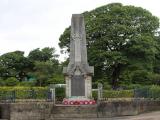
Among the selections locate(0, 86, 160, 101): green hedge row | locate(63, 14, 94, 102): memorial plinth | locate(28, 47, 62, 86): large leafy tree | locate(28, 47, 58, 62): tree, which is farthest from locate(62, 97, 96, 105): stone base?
locate(28, 47, 58, 62): tree

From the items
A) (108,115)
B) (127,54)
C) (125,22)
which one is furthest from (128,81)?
(108,115)

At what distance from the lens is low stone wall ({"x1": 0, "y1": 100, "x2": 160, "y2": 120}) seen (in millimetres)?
24750

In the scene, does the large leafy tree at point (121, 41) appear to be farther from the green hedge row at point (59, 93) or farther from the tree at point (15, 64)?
the tree at point (15, 64)

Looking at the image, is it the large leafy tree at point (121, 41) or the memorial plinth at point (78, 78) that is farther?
the large leafy tree at point (121, 41)

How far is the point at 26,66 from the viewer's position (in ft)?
276

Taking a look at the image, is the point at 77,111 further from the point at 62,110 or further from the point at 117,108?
the point at 117,108

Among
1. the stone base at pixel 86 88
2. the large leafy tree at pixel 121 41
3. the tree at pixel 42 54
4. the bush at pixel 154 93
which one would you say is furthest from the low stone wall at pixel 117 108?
the tree at pixel 42 54

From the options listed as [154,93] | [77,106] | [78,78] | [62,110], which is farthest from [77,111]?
[154,93]

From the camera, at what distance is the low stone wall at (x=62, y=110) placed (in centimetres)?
2475

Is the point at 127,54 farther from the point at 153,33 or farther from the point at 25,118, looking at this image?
the point at 25,118

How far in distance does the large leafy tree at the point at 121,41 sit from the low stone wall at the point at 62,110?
76.1 ft

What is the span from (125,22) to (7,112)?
2933 cm

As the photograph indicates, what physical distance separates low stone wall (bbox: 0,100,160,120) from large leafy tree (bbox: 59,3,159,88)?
2319 cm

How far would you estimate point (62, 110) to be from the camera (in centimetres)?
2620
